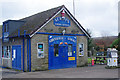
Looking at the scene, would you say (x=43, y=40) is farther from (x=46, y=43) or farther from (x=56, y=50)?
(x=56, y=50)

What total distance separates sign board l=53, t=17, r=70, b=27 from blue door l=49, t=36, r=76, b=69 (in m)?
1.23

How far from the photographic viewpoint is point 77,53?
2009 cm

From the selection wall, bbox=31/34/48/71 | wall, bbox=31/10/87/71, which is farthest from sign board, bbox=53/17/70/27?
wall, bbox=31/34/48/71

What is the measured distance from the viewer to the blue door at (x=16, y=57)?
18250 millimetres

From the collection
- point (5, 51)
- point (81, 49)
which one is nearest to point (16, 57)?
point (5, 51)

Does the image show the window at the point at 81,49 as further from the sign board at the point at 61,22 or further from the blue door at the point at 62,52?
the sign board at the point at 61,22

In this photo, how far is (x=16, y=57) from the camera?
18.8 meters

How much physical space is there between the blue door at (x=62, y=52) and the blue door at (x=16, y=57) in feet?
9.34

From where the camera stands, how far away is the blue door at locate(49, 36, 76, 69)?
1830cm

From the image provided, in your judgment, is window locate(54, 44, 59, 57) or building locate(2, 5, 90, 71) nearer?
building locate(2, 5, 90, 71)

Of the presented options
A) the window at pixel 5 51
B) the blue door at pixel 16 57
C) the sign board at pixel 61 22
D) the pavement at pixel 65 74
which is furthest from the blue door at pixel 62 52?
the window at pixel 5 51

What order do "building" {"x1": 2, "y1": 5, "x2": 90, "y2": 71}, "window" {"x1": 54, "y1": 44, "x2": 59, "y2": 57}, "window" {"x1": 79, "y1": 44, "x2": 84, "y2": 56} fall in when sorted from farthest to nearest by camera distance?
"window" {"x1": 79, "y1": 44, "x2": 84, "y2": 56}
"window" {"x1": 54, "y1": 44, "x2": 59, "y2": 57}
"building" {"x1": 2, "y1": 5, "x2": 90, "y2": 71}

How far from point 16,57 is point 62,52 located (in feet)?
14.3

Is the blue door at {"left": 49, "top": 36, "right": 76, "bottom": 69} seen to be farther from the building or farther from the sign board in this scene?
the sign board
